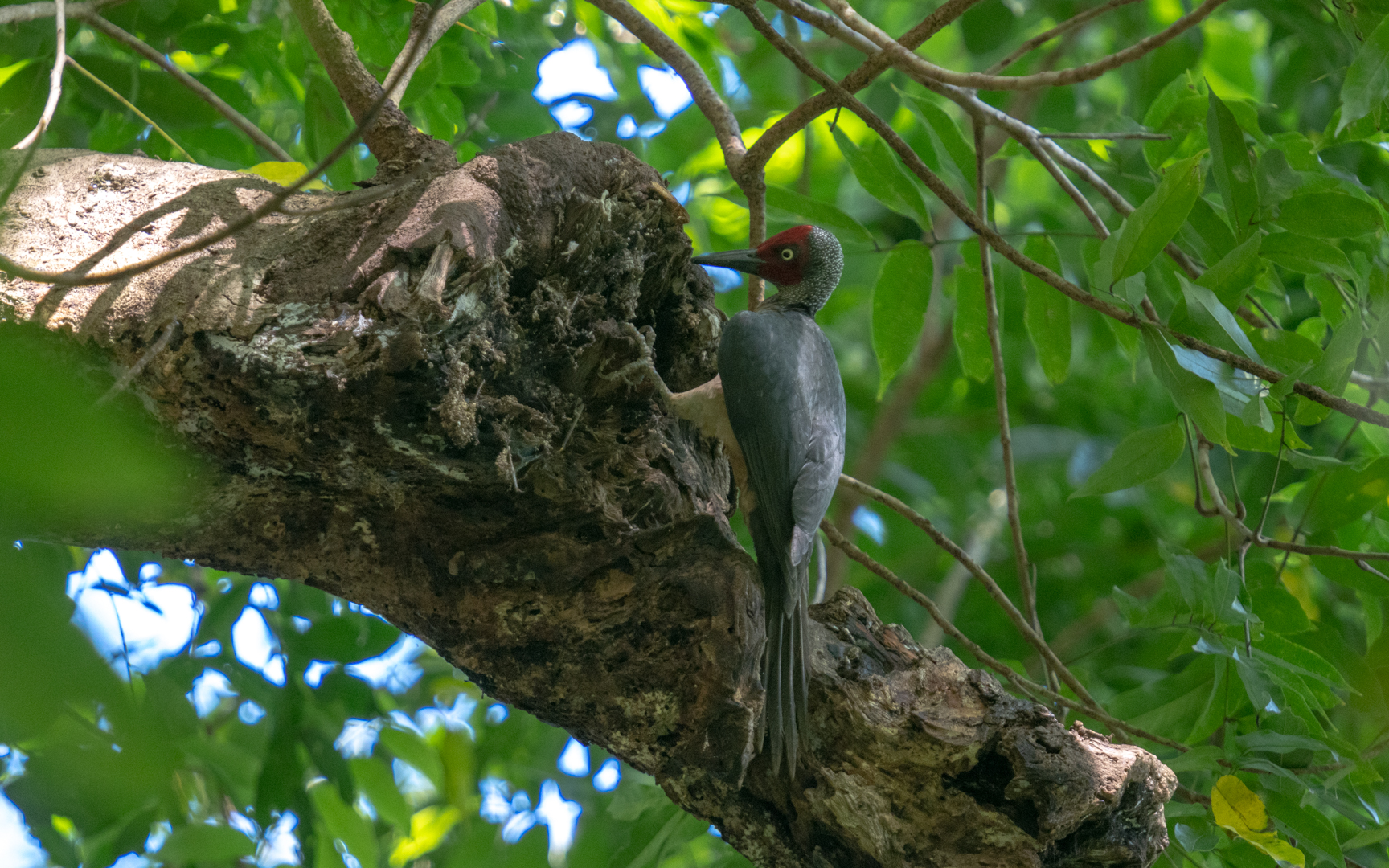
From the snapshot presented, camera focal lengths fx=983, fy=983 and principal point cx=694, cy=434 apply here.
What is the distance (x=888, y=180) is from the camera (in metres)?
3.45

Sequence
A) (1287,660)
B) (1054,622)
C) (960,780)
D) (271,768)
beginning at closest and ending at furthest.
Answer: (960,780) < (1287,660) < (271,768) < (1054,622)

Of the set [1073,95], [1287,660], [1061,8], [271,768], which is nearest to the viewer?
[1287,660]

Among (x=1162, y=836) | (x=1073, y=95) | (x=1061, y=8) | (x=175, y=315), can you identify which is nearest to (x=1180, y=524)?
(x=1073, y=95)

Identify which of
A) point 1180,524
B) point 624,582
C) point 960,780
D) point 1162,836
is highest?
point 624,582

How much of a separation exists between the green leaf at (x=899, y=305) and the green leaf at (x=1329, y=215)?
120cm

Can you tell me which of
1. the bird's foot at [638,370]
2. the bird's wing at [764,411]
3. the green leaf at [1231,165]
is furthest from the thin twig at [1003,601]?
the green leaf at [1231,165]

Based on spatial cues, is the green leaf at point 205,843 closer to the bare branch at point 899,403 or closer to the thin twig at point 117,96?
the thin twig at point 117,96

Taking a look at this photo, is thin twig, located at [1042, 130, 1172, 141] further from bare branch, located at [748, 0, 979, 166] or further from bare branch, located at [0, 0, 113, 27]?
bare branch, located at [0, 0, 113, 27]

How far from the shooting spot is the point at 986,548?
717cm

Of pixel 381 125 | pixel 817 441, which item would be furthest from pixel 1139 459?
pixel 381 125

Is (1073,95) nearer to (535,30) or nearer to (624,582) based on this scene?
(535,30)

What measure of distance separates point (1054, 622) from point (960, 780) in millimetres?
4802

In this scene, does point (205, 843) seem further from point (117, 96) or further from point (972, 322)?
point (972, 322)

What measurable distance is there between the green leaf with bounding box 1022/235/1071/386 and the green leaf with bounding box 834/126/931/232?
485mm
